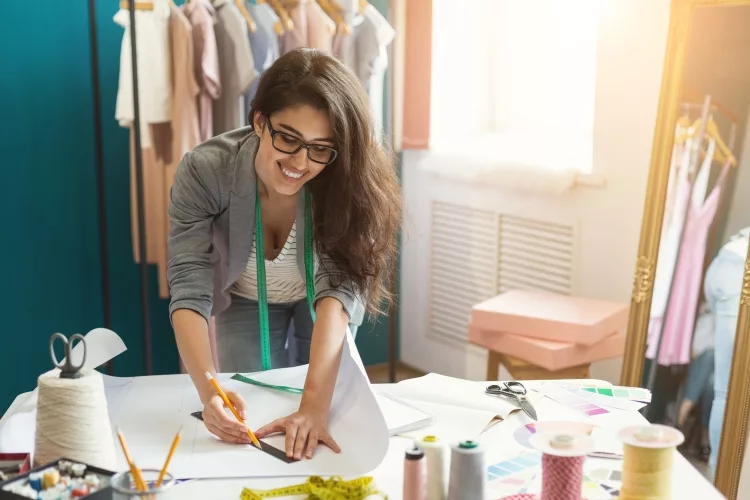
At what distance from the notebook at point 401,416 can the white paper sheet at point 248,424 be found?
50mm

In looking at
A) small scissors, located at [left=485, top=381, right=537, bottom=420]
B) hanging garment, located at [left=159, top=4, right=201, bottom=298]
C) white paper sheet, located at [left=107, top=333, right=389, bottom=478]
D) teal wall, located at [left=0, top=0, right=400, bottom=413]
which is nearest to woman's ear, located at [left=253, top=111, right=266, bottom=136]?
white paper sheet, located at [left=107, top=333, right=389, bottom=478]

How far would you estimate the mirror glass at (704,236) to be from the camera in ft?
7.59

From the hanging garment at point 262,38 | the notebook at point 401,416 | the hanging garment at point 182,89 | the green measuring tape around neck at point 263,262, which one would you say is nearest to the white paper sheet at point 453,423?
the notebook at point 401,416

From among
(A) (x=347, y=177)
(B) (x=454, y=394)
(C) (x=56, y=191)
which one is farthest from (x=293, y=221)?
(C) (x=56, y=191)

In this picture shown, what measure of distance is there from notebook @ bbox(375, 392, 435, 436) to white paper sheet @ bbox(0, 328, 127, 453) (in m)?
0.47

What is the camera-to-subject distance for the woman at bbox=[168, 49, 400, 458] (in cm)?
159

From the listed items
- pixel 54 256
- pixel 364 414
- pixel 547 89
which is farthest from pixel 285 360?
pixel 547 89

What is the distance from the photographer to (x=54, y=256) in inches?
128

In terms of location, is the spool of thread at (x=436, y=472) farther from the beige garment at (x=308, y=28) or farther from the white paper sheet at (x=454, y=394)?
the beige garment at (x=308, y=28)

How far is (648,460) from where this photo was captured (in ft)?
3.79

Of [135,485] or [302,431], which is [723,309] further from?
[135,485]

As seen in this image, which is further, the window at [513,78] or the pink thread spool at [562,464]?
the window at [513,78]

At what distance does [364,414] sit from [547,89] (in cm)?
242

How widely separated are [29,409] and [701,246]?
1729 millimetres
